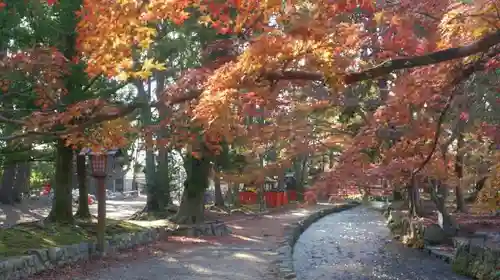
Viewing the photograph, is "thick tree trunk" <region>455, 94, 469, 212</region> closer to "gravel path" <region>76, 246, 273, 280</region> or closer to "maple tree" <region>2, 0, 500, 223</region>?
"maple tree" <region>2, 0, 500, 223</region>

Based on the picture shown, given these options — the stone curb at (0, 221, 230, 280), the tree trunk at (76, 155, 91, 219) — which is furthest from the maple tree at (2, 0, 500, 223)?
the tree trunk at (76, 155, 91, 219)

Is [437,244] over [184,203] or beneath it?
beneath

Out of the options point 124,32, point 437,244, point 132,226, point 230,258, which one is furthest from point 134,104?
point 437,244

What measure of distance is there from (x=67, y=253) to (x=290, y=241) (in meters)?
7.42

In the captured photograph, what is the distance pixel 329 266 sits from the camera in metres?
12.8

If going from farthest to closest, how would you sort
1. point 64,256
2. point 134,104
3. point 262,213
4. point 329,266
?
1. point 262,213
2. point 329,266
3. point 64,256
4. point 134,104

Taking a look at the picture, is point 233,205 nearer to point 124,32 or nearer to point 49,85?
point 49,85

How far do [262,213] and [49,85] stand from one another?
17.5 meters

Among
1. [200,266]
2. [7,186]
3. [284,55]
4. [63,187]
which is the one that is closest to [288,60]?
[284,55]

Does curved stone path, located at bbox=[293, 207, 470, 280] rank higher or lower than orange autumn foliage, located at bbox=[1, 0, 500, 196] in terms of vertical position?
lower

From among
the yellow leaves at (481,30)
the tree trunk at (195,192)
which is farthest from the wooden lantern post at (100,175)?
the yellow leaves at (481,30)

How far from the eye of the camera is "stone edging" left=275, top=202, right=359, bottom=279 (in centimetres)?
964

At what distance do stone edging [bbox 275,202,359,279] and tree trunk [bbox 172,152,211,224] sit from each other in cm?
333

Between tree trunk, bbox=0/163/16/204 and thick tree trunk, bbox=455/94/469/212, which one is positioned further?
tree trunk, bbox=0/163/16/204
